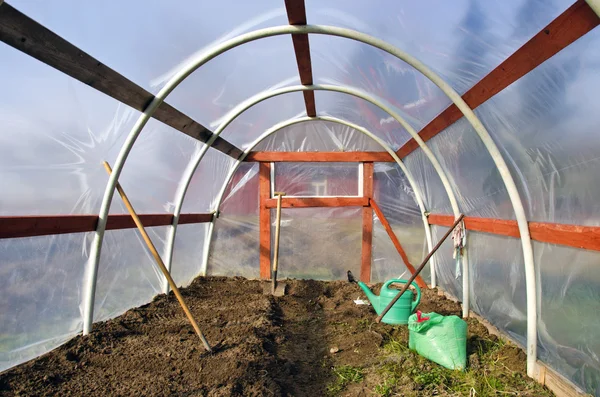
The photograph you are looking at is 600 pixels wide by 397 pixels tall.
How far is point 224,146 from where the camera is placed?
532 cm

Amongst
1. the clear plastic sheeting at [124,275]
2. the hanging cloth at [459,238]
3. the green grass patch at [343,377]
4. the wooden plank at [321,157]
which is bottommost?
the green grass patch at [343,377]

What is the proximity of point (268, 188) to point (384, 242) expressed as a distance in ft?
6.15

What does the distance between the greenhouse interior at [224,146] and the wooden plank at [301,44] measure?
0.02 metres

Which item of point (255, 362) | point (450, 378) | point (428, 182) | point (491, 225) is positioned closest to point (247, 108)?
point (428, 182)

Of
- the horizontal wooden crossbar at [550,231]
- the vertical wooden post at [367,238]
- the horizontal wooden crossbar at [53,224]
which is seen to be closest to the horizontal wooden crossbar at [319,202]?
the vertical wooden post at [367,238]

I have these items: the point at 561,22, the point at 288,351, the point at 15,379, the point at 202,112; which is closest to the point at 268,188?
the point at 202,112

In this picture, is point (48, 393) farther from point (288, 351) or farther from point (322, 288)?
point (322, 288)

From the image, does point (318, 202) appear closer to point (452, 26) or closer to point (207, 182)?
point (207, 182)

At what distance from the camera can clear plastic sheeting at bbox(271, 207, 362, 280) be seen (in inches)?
245

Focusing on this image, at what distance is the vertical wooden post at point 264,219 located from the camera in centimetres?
617

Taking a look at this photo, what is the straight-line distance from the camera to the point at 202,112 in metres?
4.36

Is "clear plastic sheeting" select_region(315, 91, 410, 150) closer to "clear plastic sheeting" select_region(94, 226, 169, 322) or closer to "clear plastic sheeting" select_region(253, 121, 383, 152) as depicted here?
"clear plastic sheeting" select_region(253, 121, 383, 152)

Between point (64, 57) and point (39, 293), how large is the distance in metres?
1.51

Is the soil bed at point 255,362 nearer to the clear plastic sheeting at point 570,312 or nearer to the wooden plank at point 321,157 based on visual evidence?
the clear plastic sheeting at point 570,312
